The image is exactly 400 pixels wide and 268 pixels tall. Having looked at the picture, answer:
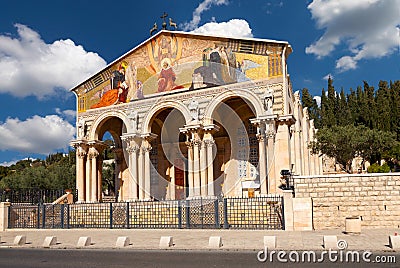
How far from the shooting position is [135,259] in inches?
428

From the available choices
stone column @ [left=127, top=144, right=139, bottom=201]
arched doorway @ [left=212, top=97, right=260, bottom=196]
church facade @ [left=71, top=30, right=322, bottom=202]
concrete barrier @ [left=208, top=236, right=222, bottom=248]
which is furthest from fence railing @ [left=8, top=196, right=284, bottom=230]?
arched doorway @ [left=212, top=97, right=260, bottom=196]

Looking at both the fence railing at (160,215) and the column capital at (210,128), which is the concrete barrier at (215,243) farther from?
the column capital at (210,128)

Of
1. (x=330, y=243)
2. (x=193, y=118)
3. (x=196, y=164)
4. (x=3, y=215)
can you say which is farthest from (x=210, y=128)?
(x=330, y=243)

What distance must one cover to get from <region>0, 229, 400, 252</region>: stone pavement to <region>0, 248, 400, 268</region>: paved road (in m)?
0.92

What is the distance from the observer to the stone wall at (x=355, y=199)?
1745 centimetres

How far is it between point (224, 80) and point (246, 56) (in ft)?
6.88

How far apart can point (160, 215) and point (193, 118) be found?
27.7 ft

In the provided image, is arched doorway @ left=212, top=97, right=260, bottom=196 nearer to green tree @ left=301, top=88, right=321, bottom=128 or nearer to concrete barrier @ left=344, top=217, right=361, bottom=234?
concrete barrier @ left=344, top=217, right=361, bottom=234

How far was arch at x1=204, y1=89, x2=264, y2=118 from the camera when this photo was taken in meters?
25.6

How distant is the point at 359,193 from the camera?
1778cm

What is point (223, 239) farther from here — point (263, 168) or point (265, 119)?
point (265, 119)

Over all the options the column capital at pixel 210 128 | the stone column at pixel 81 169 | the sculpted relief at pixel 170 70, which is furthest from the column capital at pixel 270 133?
the stone column at pixel 81 169

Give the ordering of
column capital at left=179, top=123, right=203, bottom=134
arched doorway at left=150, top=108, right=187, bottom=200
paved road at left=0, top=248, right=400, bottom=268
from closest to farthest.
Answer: paved road at left=0, top=248, right=400, bottom=268 < column capital at left=179, top=123, right=203, bottom=134 < arched doorway at left=150, top=108, right=187, bottom=200

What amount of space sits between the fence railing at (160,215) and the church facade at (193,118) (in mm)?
5899
